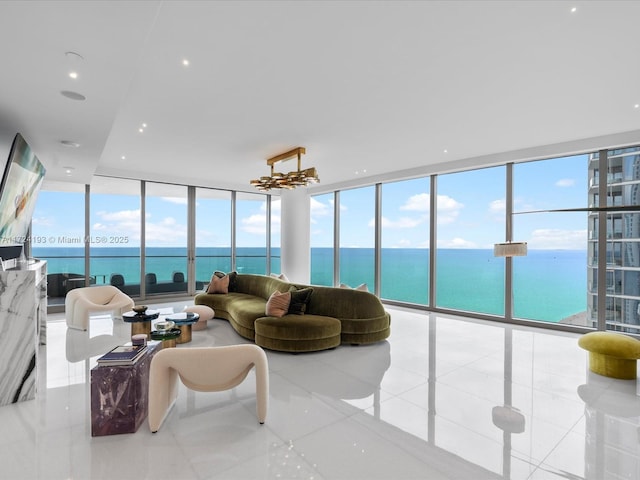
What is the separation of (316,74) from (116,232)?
6.66 meters

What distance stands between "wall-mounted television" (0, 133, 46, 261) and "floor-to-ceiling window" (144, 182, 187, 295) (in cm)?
308

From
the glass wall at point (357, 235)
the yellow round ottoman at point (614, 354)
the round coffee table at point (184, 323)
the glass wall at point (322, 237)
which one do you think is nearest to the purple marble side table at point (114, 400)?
the round coffee table at point (184, 323)

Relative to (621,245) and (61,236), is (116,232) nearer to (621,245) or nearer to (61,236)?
(61,236)

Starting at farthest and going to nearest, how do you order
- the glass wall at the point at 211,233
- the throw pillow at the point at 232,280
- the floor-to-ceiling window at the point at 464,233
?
the glass wall at the point at 211,233, the throw pillow at the point at 232,280, the floor-to-ceiling window at the point at 464,233

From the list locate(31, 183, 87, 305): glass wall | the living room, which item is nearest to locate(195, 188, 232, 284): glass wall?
the living room

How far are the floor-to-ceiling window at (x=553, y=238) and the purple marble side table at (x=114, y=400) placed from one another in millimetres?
6156

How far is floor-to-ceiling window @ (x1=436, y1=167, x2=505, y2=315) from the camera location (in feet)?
21.6

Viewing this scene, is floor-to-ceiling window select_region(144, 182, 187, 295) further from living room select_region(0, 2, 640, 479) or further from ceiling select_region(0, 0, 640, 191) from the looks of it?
ceiling select_region(0, 0, 640, 191)

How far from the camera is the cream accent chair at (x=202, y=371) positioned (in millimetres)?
2377

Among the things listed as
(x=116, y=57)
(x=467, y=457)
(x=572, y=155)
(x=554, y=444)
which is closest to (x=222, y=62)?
(x=116, y=57)

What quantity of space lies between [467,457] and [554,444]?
0.71m

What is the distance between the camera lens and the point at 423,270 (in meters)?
7.40

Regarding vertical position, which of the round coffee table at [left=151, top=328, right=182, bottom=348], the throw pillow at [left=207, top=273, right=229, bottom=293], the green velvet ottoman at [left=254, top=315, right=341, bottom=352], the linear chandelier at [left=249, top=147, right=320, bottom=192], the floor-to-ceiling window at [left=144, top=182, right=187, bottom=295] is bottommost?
the green velvet ottoman at [left=254, top=315, right=341, bottom=352]

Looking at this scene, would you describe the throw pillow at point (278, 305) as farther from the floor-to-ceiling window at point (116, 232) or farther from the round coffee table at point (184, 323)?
the floor-to-ceiling window at point (116, 232)
